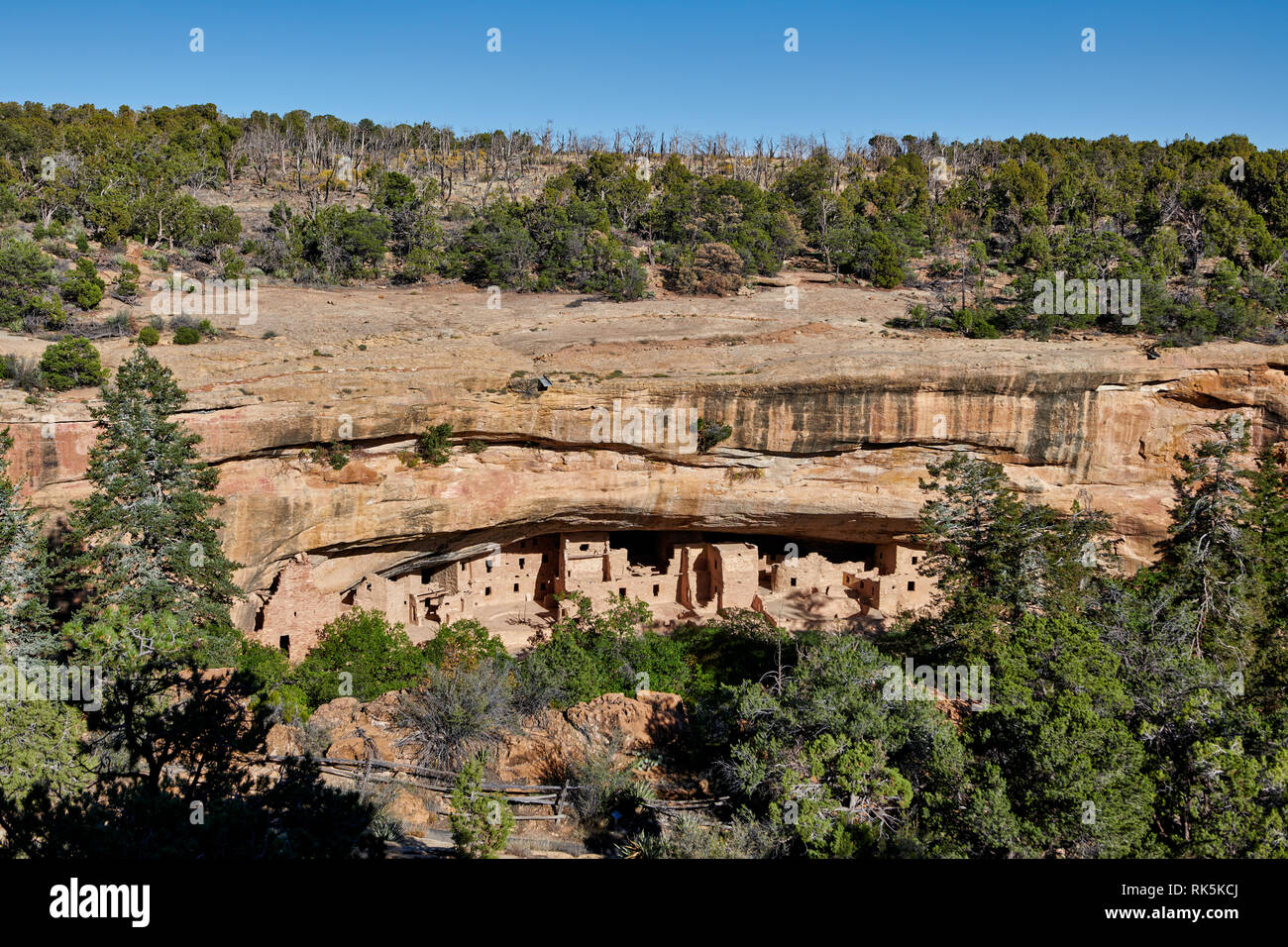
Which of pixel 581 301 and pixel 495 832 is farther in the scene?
pixel 581 301

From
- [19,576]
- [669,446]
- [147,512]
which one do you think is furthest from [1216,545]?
[19,576]

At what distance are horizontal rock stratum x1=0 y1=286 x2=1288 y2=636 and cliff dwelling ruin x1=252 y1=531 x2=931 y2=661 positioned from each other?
3.76 feet

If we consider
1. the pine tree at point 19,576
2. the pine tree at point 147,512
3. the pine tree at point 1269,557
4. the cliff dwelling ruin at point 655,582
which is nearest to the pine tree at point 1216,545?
the pine tree at point 1269,557

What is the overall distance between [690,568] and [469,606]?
540 cm

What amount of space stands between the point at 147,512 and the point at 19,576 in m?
1.96

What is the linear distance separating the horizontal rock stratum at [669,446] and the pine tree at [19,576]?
9.67ft

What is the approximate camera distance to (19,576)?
45.9 feet

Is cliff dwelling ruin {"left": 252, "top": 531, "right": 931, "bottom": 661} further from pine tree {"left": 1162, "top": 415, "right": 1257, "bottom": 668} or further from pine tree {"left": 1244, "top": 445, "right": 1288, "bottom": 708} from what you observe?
pine tree {"left": 1244, "top": 445, "right": 1288, "bottom": 708}

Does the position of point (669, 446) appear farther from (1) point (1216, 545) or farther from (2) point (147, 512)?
(1) point (1216, 545)

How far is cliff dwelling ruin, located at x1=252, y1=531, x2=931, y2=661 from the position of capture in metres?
21.3

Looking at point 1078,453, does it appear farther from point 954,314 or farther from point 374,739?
point 374,739

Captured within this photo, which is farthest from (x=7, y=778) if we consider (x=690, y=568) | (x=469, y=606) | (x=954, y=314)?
(x=954, y=314)

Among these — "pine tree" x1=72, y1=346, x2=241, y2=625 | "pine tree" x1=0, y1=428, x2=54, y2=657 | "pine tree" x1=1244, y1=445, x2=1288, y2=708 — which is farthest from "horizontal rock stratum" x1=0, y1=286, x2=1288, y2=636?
"pine tree" x1=0, y1=428, x2=54, y2=657

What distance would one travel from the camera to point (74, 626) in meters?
12.7
